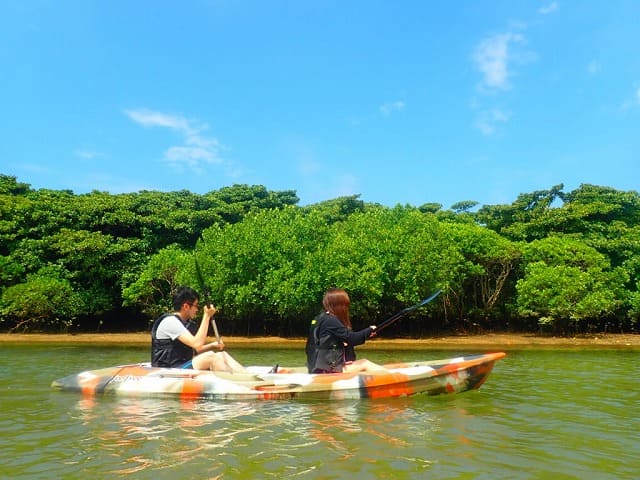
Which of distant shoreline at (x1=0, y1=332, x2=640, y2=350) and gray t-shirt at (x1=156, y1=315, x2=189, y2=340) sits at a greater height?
gray t-shirt at (x1=156, y1=315, x2=189, y2=340)

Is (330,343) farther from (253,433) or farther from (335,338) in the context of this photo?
(253,433)

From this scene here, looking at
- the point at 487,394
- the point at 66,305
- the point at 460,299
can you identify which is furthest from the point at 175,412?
the point at 460,299

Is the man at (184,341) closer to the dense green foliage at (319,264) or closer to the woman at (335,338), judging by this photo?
the woman at (335,338)

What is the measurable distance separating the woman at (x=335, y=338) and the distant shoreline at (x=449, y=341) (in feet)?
42.0

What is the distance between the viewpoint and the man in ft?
26.1

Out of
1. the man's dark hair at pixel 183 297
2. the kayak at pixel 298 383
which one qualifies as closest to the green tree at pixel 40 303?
the kayak at pixel 298 383

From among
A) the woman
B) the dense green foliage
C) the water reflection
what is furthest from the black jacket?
the dense green foliage

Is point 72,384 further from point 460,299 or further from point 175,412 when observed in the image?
point 460,299

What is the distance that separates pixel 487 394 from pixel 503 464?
3.87 meters

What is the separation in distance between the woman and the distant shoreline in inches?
504

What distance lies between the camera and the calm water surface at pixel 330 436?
15.0 ft

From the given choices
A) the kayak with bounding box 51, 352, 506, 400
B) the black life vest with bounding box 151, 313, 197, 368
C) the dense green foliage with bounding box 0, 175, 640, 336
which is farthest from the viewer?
the dense green foliage with bounding box 0, 175, 640, 336

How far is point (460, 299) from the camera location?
28.8 meters

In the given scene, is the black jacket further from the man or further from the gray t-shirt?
the gray t-shirt
